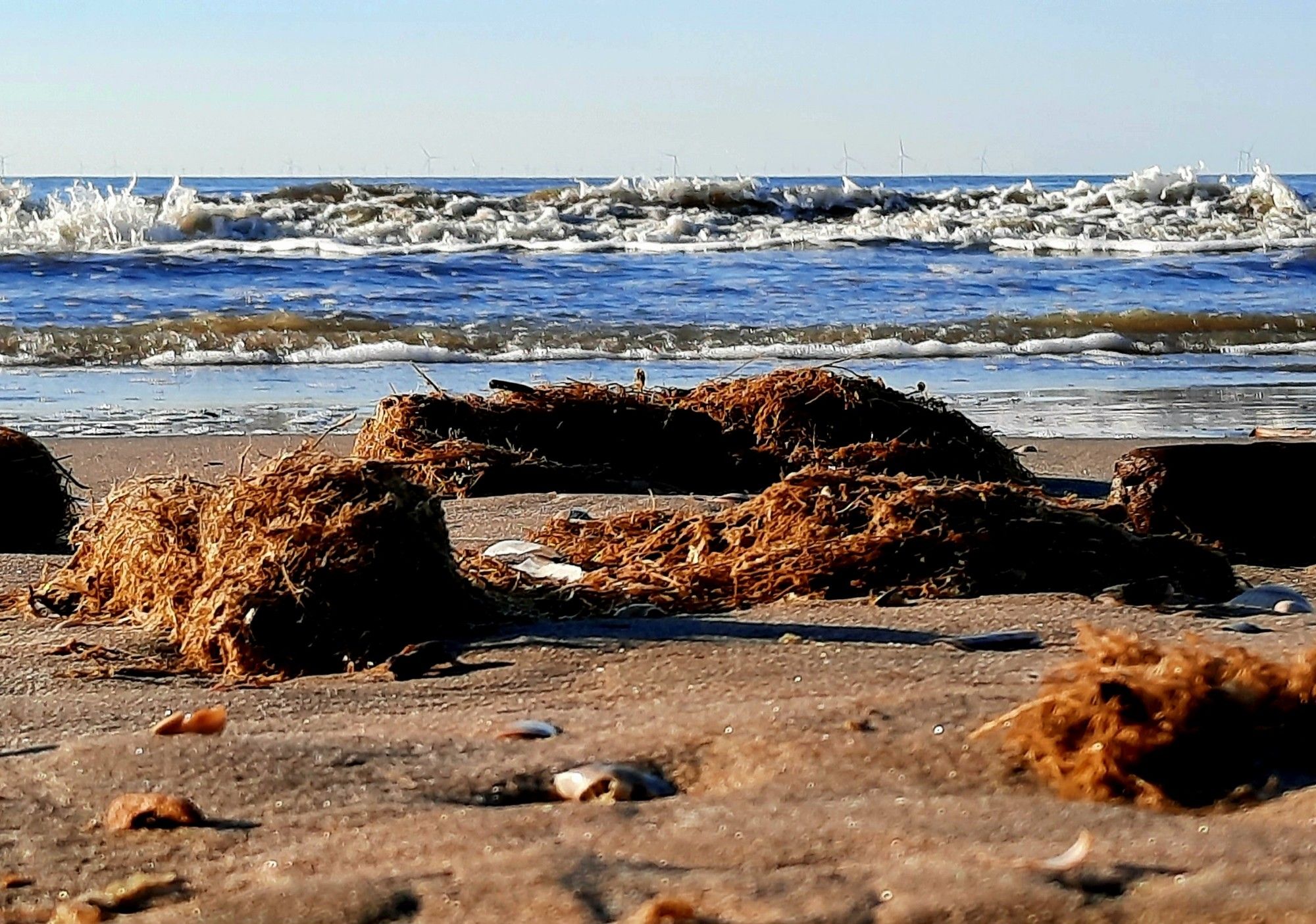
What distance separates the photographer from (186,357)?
11.1 meters

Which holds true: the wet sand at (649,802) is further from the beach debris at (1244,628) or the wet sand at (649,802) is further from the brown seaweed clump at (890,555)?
the brown seaweed clump at (890,555)

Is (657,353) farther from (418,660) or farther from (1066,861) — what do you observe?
(1066,861)

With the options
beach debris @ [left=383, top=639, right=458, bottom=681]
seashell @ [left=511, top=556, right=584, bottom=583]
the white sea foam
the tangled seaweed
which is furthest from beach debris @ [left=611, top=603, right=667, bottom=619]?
the white sea foam

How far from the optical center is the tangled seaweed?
5824 mm

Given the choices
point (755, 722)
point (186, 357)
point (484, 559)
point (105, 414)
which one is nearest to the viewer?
point (755, 722)

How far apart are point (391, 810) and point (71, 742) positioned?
0.67 m

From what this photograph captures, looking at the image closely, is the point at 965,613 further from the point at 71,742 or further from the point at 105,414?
the point at 105,414

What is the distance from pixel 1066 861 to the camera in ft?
6.00

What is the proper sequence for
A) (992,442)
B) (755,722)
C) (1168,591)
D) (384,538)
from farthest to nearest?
(992,442) → (1168,591) → (384,538) → (755,722)

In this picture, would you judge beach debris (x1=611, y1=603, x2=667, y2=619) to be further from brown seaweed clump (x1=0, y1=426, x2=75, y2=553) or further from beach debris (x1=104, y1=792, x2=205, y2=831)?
brown seaweed clump (x1=0, y1=426, x2=75, y2=553)

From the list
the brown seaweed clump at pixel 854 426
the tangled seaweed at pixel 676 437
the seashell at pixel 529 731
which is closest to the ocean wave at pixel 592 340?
the brown seaweed clump at pixel 854 426

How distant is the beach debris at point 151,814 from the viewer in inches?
83.7

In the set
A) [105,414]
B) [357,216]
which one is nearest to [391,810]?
[105,414]

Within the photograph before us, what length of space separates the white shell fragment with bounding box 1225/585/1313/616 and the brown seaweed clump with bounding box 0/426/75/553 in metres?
3.25
